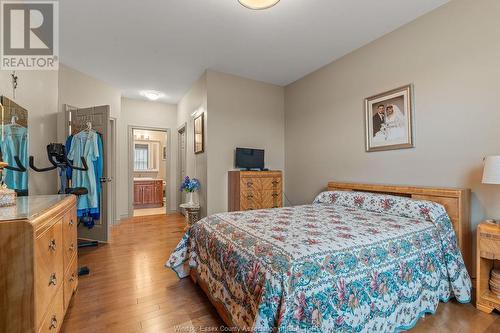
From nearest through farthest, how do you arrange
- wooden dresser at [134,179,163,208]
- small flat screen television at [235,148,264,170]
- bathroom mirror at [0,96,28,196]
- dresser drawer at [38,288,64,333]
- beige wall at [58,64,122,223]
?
dresser drawer at [38,288,64,333] → bathroom mirror at [0,96,28,196] → beige wall at [58,64,122,223] → small flat screen television at [235,148,264,170] → wooden dresser at [134,179,163,208]

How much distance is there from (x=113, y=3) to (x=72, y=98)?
7.10 ft

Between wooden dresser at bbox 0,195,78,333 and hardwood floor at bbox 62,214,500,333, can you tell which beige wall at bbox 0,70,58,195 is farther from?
wooden dresser at bbox 0,195,78,333

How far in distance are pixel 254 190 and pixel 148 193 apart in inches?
166

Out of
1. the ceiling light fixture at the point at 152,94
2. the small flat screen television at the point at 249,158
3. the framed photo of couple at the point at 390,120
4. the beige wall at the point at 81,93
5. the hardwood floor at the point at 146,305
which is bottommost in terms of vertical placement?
the hardwood floor at the point at 146,305

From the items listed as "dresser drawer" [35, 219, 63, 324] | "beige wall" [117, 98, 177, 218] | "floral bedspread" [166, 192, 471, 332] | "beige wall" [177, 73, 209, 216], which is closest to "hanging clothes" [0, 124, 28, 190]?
"dresser drawer" [35, 219, 63, 324]

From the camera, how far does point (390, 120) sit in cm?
272

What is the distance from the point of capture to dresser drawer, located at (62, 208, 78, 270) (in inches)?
65.4

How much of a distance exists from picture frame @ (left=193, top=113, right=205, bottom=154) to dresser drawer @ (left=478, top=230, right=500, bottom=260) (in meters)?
3.41

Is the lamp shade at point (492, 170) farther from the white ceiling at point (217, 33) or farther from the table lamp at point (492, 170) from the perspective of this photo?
the white ceiling at point (217, 33)

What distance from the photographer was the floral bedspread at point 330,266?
3.88 feet

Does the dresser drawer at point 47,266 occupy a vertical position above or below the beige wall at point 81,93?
below

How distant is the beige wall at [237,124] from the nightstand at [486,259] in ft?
9.69

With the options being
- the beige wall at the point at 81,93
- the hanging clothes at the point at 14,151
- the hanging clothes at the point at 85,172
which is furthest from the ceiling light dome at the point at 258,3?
the beige wall at the point at 81,93

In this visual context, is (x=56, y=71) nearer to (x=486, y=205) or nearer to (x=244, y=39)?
(x=244, y=39)
